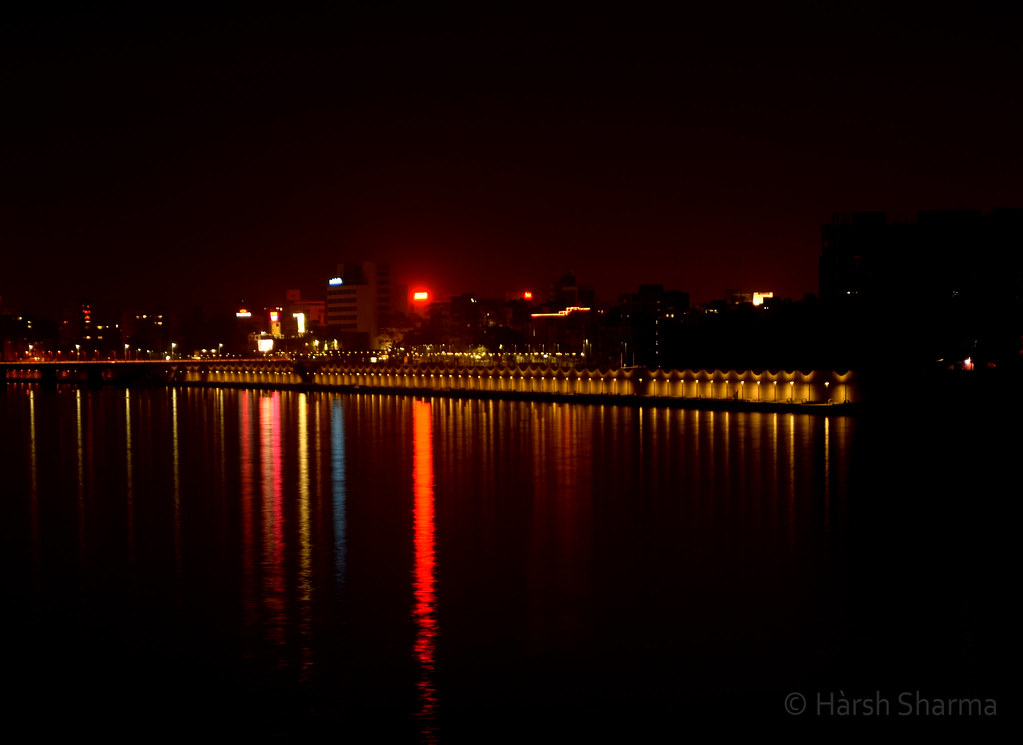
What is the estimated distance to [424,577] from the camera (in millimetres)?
12484

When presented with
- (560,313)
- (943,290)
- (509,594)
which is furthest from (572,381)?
(560,313)

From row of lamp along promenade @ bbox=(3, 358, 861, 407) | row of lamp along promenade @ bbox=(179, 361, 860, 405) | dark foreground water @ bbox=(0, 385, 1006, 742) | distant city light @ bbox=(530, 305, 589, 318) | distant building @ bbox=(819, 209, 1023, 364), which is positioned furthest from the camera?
distant city light @ bbox=(530, 305, 589, 318)

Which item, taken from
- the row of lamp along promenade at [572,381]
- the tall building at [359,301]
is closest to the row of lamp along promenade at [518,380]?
the row of lamp along promenade at [572,381]

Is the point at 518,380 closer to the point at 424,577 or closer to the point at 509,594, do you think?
the point at 424,577

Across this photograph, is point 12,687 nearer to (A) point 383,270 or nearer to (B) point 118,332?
(A) point 383,270

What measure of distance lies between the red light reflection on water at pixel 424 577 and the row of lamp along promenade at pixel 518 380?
16.9 metres

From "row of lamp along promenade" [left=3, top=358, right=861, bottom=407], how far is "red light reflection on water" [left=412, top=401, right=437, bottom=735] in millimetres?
16852

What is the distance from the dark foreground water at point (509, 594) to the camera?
27.5 ft

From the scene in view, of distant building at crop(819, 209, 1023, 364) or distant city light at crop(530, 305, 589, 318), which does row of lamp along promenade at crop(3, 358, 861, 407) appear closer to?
distant building at crop(819, 209, 1023, 364)

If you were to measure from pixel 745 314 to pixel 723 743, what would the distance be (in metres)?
51.9

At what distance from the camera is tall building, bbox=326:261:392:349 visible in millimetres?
115812

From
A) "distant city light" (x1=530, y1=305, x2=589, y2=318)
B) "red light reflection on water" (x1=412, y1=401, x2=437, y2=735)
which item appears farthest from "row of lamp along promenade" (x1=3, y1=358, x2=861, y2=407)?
"distant city light" (x1=530, y1=305, x2=589, y2=318)

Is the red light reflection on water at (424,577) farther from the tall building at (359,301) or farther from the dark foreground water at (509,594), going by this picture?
the tall building at (359,301)

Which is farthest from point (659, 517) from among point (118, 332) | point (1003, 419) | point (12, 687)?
point (118, 332)
